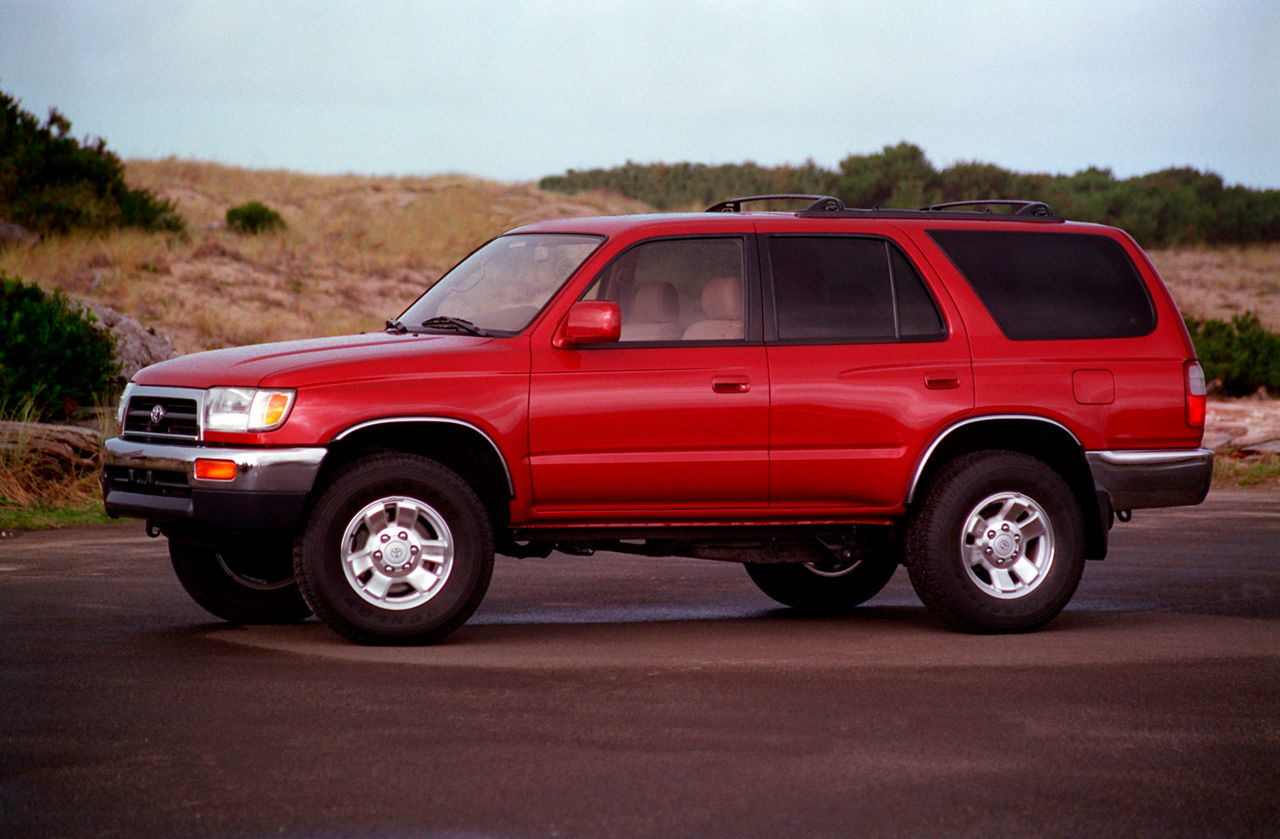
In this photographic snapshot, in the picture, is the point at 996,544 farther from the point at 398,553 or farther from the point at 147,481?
the point at 147,481

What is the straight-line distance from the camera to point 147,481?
27.1ft

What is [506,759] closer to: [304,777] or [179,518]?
[304,777]

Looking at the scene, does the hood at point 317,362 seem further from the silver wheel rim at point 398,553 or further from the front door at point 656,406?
the silver wheel rim at point 398,553

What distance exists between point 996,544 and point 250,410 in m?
3.82

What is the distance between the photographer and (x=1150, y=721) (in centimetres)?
658

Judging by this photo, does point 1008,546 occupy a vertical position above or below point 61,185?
below

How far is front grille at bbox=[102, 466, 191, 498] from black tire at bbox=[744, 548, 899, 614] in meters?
3.49

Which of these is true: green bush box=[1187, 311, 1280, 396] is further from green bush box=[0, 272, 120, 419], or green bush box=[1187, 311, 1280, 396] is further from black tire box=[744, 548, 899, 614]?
black tire box=[744, 548, 899, 614]

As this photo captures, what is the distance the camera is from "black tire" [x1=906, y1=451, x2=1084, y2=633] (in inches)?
341

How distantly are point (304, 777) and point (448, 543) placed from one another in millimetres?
2602

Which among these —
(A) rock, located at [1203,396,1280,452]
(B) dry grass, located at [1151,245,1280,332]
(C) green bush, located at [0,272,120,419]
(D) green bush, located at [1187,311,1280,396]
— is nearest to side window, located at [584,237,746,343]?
(C) green bush, located at [0,272,120,419]

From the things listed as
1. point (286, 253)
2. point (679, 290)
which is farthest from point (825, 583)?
point (286, 253)

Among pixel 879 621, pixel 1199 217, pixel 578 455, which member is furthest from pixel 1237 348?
pixel 1199 217

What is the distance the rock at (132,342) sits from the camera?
62.6 ft
